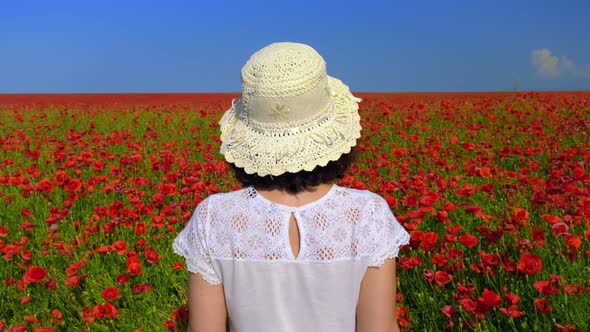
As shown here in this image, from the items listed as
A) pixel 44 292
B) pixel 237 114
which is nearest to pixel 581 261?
pixel 237 114

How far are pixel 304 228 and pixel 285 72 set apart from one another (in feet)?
1.32

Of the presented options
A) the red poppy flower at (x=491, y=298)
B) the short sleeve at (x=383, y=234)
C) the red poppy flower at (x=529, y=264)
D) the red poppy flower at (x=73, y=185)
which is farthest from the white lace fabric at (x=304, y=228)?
the red poppy flower at (x=73, y=185)

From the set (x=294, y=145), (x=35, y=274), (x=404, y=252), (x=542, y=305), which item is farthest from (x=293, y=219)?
(x=404, y=252)

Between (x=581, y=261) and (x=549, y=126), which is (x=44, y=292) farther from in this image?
(x=549, y=126)

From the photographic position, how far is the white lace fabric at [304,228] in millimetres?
Result: 1558

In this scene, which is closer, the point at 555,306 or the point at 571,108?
the point at 555,306

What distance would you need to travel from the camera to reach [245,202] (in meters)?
1.60

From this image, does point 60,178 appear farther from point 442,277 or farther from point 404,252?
point 442,277

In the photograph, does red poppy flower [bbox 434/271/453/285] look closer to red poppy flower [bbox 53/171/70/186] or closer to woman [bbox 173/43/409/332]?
woman [bbox 173/43/409/332]

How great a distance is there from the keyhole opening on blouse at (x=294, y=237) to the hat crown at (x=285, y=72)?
0.33 m

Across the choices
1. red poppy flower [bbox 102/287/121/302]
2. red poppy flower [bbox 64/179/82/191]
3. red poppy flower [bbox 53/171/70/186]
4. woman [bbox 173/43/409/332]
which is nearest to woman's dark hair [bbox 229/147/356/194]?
woman [bbox 173/43/409/332]

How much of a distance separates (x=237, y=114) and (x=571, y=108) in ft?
37.0

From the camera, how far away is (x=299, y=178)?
5.24 ft

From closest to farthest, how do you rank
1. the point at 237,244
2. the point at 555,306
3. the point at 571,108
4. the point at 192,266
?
the point at 237,244
the point at 192,266
the point at 555,306
the point at 571,108
